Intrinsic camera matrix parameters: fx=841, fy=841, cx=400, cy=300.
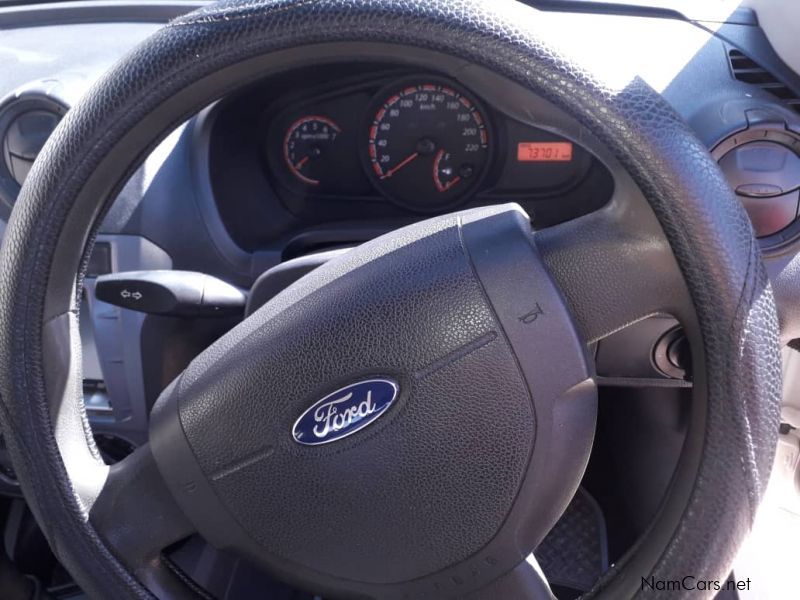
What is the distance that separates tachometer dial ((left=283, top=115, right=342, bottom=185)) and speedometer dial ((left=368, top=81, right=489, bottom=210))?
0.08 metres

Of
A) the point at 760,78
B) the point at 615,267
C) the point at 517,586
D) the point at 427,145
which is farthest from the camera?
the point at 427,145

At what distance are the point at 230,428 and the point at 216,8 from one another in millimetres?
417

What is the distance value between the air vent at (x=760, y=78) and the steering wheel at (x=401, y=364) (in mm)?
834

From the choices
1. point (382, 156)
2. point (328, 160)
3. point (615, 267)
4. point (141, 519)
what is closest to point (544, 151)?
point (382, 156)

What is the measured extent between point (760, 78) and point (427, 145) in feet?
1.96

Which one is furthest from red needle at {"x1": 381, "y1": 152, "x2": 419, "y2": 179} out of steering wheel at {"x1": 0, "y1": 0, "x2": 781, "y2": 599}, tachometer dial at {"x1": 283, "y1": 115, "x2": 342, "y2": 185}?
steering wheel at {"x1": 0, "y1": 0, "x2": 781, "y2": 599}

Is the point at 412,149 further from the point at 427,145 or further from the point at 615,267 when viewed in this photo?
the point at 615,267

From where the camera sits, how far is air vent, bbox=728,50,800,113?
4.71ft

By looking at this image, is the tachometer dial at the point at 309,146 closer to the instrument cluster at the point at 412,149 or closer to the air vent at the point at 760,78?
the instrument cluster at the point at 412,149

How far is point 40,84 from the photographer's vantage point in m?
1.45

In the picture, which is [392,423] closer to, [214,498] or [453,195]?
[214,498]

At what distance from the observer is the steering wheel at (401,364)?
0.71 meters

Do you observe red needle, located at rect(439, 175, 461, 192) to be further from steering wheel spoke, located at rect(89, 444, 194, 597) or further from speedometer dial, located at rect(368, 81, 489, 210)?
steering wheel spoke, located at rect(89, 444, 194, 597)

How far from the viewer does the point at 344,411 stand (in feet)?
2.75
